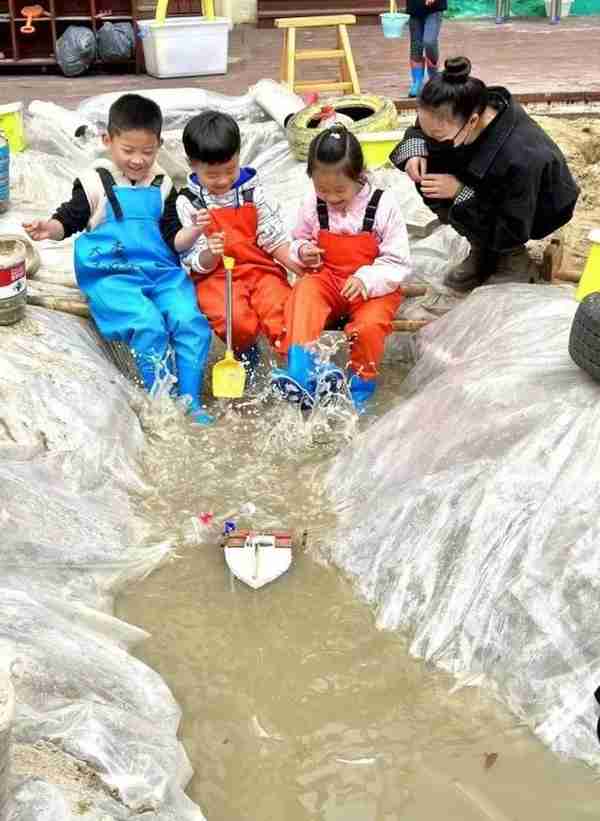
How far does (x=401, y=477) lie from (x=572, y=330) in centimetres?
73

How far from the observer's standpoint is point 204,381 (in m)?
4.68

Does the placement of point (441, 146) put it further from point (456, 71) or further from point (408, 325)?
point (408, 325)

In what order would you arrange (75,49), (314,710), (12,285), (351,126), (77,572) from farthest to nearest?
(75,49) → (351,126) → (12,285) → (77,572) → (314,710)

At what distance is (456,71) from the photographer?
4328 millimetres

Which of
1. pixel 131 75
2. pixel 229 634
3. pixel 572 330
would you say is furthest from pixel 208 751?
pixel 131 75

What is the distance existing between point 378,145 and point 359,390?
2.45 meters

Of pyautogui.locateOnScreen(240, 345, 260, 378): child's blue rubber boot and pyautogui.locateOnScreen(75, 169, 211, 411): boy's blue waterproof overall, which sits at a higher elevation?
pyautogui.locateOnScreen(75, 169, 211, 411): boy's blue waterproof overall

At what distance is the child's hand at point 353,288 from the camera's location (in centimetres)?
431

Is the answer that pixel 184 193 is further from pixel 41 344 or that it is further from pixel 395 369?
pixel 395 369

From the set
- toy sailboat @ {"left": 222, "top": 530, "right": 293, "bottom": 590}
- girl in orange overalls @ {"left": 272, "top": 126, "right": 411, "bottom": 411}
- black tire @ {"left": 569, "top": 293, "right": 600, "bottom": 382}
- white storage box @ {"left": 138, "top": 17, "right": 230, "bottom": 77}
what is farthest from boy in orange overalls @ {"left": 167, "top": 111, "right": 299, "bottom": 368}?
white storage box @ {"left": 138, "top": 17, "right": 230, "bottom": 77}

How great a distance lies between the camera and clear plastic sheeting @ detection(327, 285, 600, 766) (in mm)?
2812

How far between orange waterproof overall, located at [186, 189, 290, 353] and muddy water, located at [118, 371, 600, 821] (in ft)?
3.29

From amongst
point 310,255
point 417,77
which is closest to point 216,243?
point 310,255

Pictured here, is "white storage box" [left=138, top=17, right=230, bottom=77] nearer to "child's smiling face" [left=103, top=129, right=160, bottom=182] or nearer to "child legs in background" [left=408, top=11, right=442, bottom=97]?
"child legs in background" [left=408, top=11, right=442, bottom=97]
